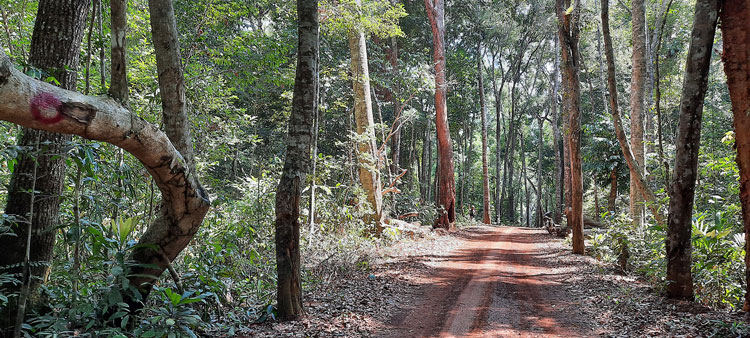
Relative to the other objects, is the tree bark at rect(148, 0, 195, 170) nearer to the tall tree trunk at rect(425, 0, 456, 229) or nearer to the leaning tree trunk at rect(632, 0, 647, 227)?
the leaning tree trunk at rect(632, 0, 647, 227)

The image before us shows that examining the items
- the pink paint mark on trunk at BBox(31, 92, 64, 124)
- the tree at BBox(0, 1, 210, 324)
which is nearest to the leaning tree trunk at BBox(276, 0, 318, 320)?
the tree at BBox(0, 1, 210, 324)

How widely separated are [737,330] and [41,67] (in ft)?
24.9

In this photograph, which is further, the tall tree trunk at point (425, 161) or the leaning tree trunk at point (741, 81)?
the tall tree trunk at point (425, 161)

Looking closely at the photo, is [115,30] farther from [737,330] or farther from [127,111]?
[737,330]

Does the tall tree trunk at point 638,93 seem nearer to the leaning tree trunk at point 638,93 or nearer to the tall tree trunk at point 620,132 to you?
the leaning tree trunk at point 638,93

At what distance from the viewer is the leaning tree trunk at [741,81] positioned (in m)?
5.33

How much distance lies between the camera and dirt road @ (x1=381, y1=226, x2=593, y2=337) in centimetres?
568

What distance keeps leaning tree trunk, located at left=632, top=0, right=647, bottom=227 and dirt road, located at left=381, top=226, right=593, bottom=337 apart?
2531mm

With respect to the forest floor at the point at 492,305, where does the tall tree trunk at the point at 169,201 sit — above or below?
above

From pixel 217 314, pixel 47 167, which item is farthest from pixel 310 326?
pixel 47 167

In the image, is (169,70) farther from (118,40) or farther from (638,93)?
(638,93)

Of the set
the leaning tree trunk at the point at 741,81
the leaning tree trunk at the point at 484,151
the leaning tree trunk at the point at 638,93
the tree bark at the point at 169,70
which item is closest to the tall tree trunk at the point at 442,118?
the leaning tree trunk at the point at 638,93

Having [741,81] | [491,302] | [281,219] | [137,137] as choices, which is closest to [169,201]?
[137,137]

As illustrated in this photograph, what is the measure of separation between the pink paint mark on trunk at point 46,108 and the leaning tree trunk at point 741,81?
6897mm
